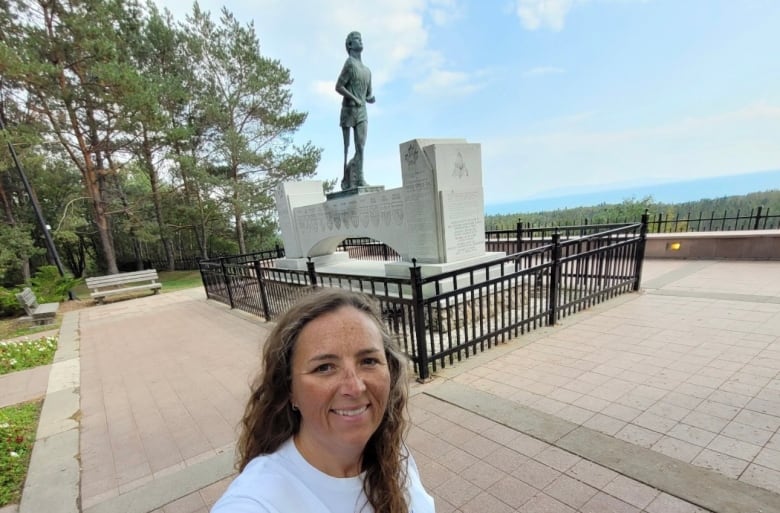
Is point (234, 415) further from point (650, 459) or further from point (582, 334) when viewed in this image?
point (582, 334)

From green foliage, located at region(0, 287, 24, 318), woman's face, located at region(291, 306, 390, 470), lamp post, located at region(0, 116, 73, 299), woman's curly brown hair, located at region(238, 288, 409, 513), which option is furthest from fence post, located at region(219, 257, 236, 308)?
woman's face, located at region(291, 306, 390, 470)

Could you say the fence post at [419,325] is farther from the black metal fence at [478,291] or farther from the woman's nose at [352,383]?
the woman's nose at [352,383]

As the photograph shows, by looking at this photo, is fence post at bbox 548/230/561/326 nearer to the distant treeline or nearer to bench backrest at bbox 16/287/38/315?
the distant treeline

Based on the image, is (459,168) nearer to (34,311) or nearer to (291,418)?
(291,418)

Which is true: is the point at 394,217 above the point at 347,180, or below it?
below

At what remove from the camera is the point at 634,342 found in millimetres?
3980

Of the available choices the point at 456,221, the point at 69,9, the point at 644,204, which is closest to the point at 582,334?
the point at 456,221

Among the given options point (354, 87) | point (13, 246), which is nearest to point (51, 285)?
point (13, 246)

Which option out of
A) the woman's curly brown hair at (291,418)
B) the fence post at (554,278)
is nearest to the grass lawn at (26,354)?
the woman's curly brown hair at (291,418)

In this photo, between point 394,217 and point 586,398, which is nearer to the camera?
point 586,398

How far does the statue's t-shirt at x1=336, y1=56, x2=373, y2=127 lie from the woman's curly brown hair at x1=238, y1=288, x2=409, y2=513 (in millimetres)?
8532

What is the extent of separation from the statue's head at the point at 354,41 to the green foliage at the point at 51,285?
40.7 ft

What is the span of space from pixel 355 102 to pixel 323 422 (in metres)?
8.83

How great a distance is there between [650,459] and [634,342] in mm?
2187
